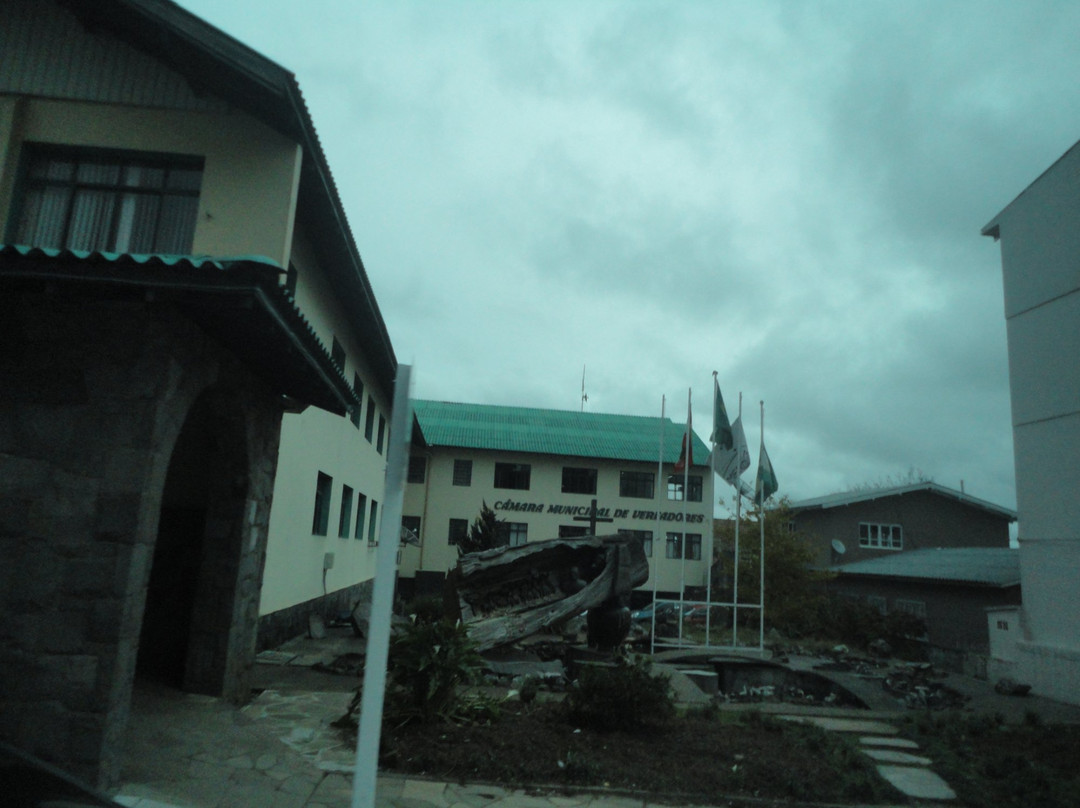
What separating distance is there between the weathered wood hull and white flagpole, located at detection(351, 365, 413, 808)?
8.24 metres

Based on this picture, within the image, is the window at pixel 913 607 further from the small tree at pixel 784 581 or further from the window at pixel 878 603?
the small tree at pixel 784 581

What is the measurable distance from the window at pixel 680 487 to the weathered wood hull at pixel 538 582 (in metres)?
22.6

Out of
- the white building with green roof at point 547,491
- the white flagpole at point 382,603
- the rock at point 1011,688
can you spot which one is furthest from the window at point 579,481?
the white flagpole at point 382,603

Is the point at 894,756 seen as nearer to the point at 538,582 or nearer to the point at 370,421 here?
the point at 538,582

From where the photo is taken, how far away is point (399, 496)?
2508 millimetres

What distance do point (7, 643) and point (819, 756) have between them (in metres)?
6.73

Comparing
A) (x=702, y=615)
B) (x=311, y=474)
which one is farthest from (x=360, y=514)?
(x=702, y=615)

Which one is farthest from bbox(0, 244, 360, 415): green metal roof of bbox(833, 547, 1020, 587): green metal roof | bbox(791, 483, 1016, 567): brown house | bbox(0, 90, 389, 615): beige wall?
bbox(791, 483, 1016, 567): brown house

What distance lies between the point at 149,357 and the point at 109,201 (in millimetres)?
4708

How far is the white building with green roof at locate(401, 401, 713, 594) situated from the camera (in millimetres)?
33719

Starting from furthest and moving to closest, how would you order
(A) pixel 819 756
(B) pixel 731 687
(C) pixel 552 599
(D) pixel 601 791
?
1. (B) pixel 731 687
2. (C) pixel 552 599
3. (A) pixel 819 756
4. (D) pixel 601 791

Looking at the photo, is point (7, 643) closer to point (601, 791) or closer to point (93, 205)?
point (601, 791)

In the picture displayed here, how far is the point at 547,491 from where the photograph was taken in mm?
34594

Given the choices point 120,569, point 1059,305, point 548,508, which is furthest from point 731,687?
point 548,508
